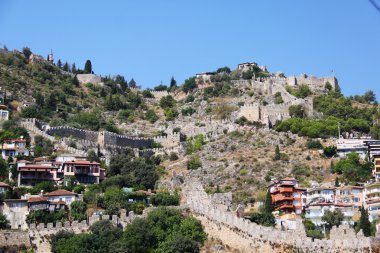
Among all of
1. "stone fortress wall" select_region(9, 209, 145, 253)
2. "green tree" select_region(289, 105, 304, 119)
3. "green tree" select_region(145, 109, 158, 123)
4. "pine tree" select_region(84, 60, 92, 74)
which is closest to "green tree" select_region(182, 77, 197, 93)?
"green tree" select_region(145, 109, 158, 123)

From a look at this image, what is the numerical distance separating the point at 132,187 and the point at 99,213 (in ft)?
32.3

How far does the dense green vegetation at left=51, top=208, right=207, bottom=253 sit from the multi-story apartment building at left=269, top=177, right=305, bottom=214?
1045cm

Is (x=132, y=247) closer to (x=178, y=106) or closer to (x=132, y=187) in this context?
(x=132, y=187)

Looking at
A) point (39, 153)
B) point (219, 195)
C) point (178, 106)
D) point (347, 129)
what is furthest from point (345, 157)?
point (178, 106)

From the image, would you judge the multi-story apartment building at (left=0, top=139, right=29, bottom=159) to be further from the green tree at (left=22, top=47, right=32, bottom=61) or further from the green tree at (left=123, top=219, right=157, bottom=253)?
the green tree at (left=22, top=47, right=32, bottom=61)

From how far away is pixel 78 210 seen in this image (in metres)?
66.8

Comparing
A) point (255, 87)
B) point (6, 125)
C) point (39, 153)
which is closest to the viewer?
point (39, 153)

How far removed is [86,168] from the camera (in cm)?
7850

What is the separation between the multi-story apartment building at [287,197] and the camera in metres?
71.5

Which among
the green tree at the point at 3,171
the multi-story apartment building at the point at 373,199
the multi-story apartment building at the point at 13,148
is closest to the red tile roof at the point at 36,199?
the green tree at the point at 3,171

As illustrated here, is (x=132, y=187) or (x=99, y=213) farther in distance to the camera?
(x=132, y=187)

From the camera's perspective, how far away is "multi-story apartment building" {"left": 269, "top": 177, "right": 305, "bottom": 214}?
71.5m

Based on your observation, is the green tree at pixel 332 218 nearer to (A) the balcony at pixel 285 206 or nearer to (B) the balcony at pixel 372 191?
(A) the balcony at pixel 285 206

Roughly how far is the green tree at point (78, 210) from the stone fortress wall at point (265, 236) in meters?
7.40
